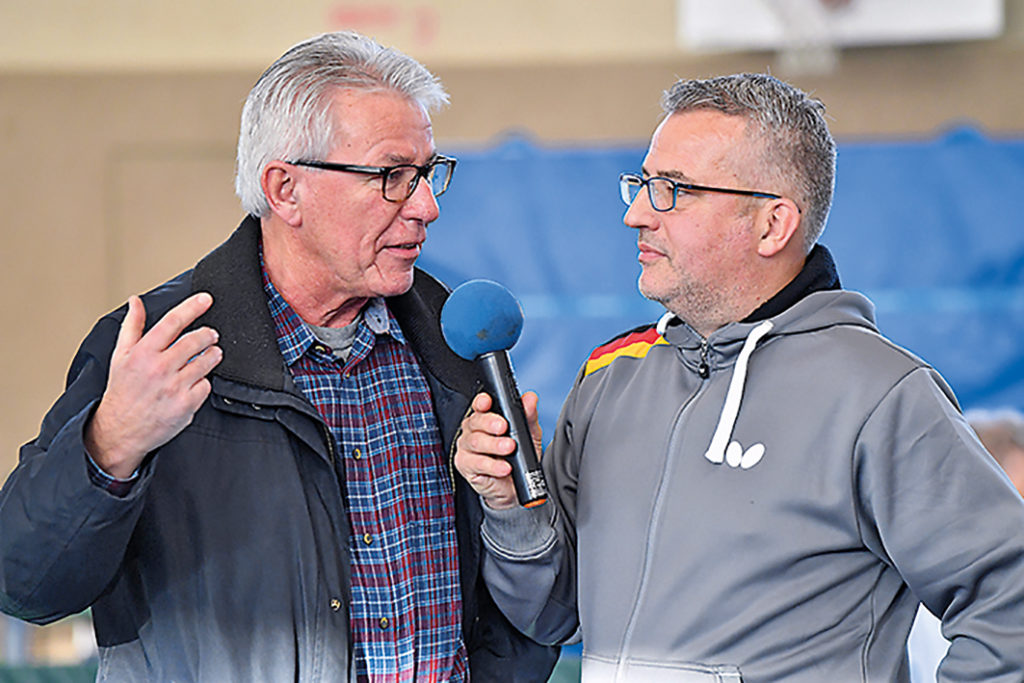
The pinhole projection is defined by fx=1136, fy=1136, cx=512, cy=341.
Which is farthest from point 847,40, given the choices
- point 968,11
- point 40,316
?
point 40,316

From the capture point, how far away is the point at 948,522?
5.35ft

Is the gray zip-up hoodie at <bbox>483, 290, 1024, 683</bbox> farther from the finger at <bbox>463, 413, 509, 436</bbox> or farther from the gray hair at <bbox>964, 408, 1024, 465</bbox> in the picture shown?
the gray hair at <bbox>964, 408, 1024, 465</bbox>

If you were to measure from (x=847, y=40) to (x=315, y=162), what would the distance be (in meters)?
4.19

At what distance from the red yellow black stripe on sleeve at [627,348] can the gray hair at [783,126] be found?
312 millimetres

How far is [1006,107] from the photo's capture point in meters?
5.54

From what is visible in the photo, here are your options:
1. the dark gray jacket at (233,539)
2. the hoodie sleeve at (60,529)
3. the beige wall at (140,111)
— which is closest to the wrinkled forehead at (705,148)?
the dark gray jacket at (233,539)

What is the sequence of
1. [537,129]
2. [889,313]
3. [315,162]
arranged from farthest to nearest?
1. [537,129]
2. [889,313]
3. [315,162]

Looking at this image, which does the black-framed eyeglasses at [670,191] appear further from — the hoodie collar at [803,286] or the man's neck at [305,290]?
the man's neck at [305,290]

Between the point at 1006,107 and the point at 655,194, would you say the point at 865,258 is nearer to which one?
the point at 1006,107

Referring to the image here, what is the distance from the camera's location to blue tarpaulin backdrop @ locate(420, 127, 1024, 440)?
432cm

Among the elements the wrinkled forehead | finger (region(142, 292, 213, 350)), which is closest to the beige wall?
the wrinkled forehead

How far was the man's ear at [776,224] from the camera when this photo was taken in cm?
191

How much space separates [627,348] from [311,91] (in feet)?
2.34

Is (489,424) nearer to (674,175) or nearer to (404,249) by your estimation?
(404,249)
